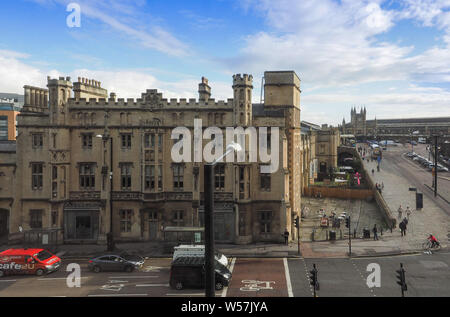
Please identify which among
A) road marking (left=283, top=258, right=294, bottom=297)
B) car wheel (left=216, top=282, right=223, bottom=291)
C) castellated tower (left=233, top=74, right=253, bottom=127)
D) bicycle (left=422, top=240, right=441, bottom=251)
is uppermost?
castellated tower (left=233, top=74, right=253, bottom=127)

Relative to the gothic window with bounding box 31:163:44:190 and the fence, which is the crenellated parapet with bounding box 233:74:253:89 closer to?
the gothic window with bounding box 31:163:44:190

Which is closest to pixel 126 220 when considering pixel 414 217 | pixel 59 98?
pixel 59 98

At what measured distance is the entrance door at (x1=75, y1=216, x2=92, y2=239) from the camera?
34781 millimetres

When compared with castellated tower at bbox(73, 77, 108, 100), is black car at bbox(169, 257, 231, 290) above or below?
below

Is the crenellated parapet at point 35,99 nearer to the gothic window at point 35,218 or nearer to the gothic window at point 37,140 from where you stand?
the gothic window at point 37,140

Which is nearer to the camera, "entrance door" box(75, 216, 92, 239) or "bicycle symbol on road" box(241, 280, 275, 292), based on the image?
"bicycle symbol on road" box(241, 280, 275, 292)

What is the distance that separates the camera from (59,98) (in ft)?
112

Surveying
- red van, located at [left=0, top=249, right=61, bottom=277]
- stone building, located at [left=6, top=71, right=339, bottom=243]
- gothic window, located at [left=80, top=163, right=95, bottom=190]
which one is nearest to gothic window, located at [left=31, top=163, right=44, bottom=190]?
stone building, located at [left=6, top=71, right=339, bottom=243]

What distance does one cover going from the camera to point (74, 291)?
74.9ft

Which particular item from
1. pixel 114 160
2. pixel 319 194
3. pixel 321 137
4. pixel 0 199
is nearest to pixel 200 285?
pixel 114 160

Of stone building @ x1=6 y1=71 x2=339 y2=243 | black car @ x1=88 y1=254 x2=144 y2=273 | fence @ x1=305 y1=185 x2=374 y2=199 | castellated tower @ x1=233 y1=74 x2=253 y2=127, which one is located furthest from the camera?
fence @ x1=305 y1=185 x2=374 y2=199

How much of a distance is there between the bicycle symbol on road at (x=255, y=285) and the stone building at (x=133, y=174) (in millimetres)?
9971

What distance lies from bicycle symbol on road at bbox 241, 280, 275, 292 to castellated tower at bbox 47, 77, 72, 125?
2271cm
